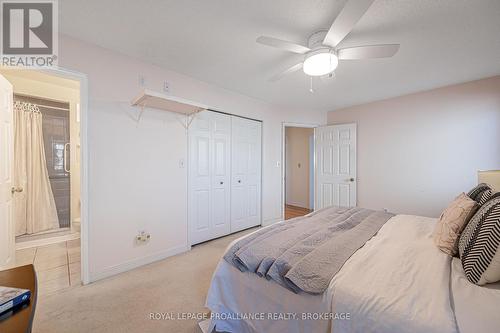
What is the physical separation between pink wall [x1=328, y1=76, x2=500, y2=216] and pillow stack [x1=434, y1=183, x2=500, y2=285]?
221 centimetres

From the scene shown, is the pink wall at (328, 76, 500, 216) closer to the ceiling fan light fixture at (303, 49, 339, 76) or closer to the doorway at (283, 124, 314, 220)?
the doorway at (283, 124, 314, 220)

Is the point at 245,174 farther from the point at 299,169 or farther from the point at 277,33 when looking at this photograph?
the point at 299,169

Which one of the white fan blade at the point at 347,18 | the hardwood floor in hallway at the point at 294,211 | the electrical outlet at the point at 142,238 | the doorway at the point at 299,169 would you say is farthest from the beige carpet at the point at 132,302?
the doorway at the point at 299,169

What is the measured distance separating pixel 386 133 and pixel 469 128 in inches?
40.4

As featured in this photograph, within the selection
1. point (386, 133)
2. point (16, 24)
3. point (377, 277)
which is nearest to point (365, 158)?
point (386, 133)

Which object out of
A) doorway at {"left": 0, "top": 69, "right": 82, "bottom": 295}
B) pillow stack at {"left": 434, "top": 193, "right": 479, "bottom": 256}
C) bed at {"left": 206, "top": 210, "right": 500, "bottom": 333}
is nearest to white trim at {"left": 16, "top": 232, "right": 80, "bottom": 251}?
doorway at {"left": 0, "top": 69, "right": 82, "bottom": 295}

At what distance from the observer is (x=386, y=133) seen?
3.74 m

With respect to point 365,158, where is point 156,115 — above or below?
above

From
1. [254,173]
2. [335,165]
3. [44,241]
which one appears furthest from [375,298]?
[44,241]

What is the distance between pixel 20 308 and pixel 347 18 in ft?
7.03

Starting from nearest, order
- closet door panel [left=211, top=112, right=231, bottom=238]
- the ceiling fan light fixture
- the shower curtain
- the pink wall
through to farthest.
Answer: the ceiling fan light fixture → the pink wall → the shower curtain → closet door panel [left=211, top=112, right=231, bottom=238]

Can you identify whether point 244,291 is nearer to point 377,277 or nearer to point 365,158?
point 377,277

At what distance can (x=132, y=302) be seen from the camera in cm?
179

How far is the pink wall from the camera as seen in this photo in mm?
Result: 2903
